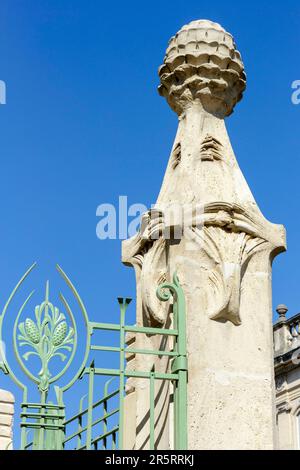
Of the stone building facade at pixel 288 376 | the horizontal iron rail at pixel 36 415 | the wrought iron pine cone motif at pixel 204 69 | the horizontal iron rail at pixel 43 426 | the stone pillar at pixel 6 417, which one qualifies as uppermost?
the stone building facade at pixel 288 376

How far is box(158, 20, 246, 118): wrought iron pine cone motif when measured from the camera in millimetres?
7176

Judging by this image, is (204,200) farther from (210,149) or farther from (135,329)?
(135,329)

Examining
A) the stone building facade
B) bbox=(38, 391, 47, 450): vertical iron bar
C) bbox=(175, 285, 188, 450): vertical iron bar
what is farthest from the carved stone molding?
the stone building facade

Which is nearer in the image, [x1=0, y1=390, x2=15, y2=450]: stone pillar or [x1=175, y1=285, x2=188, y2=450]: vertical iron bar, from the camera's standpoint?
[x1=175, y1=285, x2=188, y2=450]: vertical iron bar

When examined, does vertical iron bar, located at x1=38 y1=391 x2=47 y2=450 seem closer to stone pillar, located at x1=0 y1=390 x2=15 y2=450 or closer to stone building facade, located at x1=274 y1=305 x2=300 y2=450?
stone pillar, located at x1=0 y1=390 x2=15 y2=450

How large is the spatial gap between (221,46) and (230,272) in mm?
1591

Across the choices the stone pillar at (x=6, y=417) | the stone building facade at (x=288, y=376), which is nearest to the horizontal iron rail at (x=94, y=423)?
the stone pillar at (x=6, y=417)

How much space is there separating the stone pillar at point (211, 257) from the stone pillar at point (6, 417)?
521 cm

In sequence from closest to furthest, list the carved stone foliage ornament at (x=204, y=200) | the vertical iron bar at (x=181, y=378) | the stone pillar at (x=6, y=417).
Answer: the vertical iron bar at (x=181, y=378) < the carved stone foliage ornament at (x=204, y=200) < the stone pillar at (x=6, y=417)

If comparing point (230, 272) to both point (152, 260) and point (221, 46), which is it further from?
point (221, 46)

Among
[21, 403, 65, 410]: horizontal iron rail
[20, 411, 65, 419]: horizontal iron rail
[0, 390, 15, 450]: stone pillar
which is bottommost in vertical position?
[20, 411, 65, 419]: horizontal iron rail

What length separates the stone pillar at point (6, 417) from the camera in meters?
12.2

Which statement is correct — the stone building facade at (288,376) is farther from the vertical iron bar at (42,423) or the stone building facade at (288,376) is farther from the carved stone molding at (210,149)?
the vertical iron bar at (42,423)

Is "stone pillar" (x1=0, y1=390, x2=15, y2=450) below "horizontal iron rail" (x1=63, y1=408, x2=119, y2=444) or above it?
above
